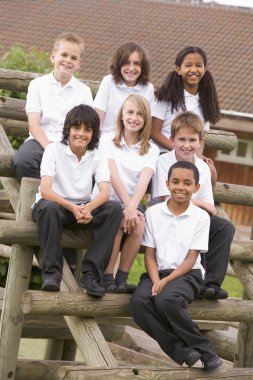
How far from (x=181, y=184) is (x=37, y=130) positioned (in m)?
1.16

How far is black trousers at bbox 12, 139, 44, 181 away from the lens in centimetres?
643

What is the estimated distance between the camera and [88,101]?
273 inches

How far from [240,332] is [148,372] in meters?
2.25

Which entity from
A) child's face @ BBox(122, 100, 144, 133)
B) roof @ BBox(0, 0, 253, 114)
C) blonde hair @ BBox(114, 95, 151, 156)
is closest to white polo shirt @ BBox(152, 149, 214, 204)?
blonde hair @ BBox(114, 95, 151, 156)

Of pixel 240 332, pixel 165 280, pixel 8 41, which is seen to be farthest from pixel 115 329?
pixel 8 41

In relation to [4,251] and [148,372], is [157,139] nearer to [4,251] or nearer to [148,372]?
[148,372]

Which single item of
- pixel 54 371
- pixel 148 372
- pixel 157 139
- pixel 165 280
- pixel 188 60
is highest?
pixel 188 60

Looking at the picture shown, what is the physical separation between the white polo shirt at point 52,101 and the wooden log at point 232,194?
1.12m

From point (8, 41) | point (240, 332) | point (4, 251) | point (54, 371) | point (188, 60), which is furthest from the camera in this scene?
point (8, 41)

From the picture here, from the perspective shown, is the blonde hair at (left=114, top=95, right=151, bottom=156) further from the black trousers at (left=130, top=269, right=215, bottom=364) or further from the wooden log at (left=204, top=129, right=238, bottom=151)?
the wooden log at (left=204, top=129, right=238, bottom=151)

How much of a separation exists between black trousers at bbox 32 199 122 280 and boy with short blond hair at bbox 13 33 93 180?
2.57 feet

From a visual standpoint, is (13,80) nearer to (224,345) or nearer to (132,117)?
(132,117)

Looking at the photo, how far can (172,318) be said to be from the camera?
5.70 metres

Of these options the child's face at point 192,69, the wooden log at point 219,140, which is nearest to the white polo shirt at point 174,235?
the child's face at point 192,69
